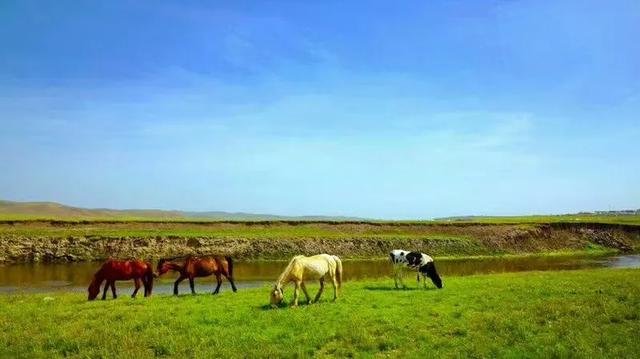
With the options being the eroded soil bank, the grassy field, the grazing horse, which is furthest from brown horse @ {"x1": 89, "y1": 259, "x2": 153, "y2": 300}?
the eroded soil bank

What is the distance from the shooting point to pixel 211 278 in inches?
1479

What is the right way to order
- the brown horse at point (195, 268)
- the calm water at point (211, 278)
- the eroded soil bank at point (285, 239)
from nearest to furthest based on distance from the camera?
the brown horse at point (195, 268) < the calm water at point (211, 278) < the eroded soil bank at point (285, 239)

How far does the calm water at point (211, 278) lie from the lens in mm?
33156

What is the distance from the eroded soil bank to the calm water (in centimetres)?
402

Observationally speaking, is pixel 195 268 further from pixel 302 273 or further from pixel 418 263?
pixel 418 263

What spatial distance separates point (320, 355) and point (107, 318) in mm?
8070

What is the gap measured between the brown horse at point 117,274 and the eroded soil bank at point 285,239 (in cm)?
2854

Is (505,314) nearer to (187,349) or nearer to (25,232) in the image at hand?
(187,349)

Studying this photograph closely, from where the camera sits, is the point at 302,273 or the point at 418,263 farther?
the point at 418,263

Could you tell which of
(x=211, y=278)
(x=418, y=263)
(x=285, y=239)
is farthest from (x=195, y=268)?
(x=285, y=239)

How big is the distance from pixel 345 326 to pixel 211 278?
77.2 feet

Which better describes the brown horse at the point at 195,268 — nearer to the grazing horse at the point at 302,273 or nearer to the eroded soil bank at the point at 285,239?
the grazing horse at the point at 302,273

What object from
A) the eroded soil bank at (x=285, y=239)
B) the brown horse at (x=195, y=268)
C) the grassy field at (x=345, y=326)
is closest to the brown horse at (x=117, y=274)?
the brown horse at (x=195, y=268)

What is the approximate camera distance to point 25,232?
5438cm
